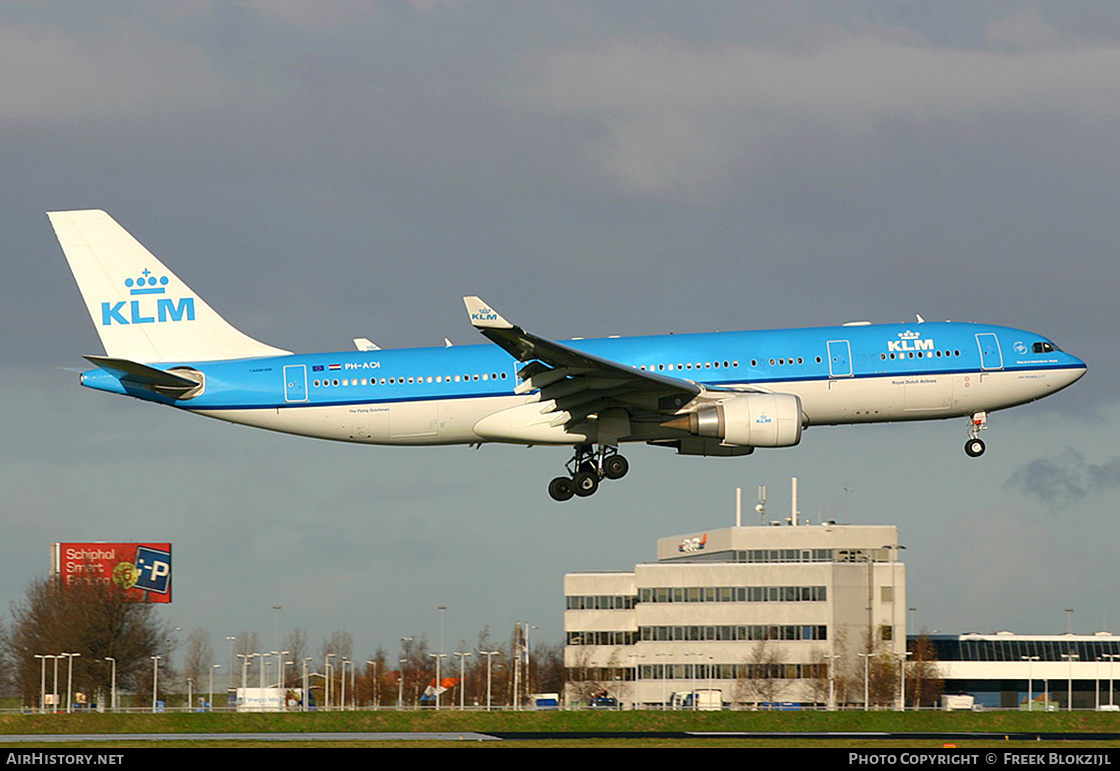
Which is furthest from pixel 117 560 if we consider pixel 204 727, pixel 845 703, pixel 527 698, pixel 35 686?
pixel 204 727

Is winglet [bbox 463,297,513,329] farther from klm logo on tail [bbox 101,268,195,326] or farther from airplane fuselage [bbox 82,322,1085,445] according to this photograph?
klm logo on tail [bbox 101,268,195,326]

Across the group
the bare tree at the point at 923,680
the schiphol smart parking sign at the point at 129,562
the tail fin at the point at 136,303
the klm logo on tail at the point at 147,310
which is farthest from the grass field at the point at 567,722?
the schiphol smart parking sign at the point at 129,562

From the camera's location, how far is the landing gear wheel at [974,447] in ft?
160

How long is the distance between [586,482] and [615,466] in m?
1.08

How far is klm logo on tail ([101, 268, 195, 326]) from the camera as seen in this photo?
49000mm

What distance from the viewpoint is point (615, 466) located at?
1870 inches

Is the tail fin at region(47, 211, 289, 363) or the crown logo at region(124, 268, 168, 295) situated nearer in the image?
the tail fin at region(47, 211, 289, 363)

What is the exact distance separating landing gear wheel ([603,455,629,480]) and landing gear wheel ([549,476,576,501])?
1215 mm

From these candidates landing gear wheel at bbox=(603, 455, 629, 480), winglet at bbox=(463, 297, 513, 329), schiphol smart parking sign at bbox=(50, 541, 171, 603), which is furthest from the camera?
schiphol smart parking sign at bbox=(50, 541, 171, 603)

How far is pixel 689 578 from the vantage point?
11225 cm

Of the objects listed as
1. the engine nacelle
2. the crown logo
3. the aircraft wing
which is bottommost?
the engine nacelle

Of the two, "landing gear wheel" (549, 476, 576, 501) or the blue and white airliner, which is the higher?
the blue and white airliner

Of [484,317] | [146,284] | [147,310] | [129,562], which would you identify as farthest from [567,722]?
[129,562]

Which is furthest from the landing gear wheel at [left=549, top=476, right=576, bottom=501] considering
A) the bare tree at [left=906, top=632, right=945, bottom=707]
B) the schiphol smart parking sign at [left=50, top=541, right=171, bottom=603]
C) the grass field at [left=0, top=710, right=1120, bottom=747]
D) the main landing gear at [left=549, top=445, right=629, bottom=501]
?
the schiphol smart parking sign at [left=50, top=541, right=171, bottom=603]
